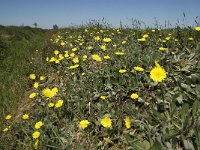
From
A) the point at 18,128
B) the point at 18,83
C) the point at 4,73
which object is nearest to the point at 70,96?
the point at 18,128

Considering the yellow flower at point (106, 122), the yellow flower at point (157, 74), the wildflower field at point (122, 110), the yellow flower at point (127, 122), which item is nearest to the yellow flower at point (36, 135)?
the wildflower field at point (122, 110)

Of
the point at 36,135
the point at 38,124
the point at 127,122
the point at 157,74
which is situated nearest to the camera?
the point at 157,74

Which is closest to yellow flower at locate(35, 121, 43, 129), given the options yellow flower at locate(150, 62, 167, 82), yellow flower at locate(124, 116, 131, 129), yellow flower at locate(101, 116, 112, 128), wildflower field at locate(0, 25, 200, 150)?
wildflower field at locate(0, 25, 200, 150)

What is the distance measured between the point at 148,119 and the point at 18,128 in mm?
1990

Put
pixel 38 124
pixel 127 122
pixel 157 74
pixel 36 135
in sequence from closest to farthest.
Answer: pixel 157 74 < pixel 127 122 < pixel 36 135 < pixel 38 124

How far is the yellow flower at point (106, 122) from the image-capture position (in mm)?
3172

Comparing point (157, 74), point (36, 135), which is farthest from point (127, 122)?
point (36, 135)

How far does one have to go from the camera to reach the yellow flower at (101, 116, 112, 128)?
317 cm

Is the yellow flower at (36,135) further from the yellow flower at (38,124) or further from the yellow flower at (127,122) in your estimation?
the yellow flower at (127,122)

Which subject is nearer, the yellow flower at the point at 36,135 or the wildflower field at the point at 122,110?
the wildflower field at the point at 122,110

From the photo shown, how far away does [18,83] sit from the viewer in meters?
5.90

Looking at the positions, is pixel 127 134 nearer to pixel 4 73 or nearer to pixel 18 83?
pixel 18 83

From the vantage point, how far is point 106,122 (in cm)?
321

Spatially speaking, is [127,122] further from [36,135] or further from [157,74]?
[36,135]
